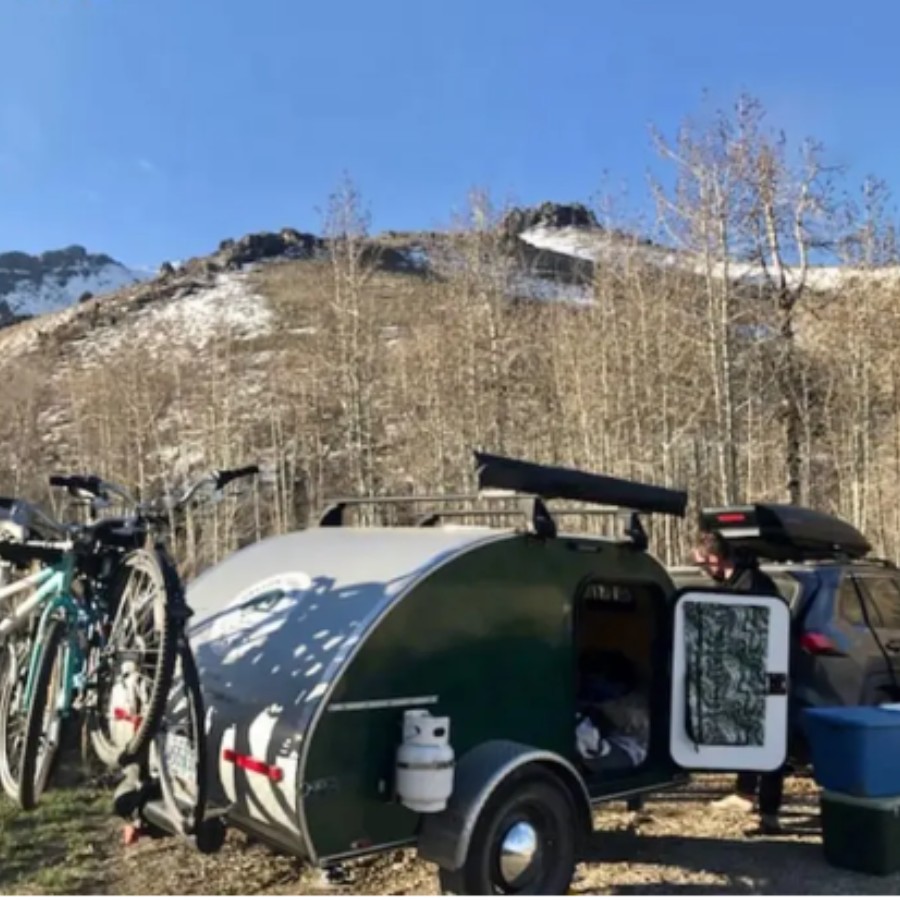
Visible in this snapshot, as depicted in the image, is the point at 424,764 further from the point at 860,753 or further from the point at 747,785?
the point at 747,785

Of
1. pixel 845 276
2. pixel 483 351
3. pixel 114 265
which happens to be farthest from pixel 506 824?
pixel 114 265

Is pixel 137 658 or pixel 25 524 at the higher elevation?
pixel 25 524

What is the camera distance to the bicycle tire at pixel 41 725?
4.65 meters

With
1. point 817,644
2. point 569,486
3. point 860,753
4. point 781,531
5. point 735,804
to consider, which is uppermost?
point 569,486

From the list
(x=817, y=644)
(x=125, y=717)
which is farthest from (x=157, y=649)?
(x=817, y=644)

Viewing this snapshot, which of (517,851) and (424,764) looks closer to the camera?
(424,764)

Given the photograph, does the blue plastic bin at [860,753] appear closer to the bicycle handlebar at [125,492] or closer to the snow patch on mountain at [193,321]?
the bicycle handlebar at [125,492]

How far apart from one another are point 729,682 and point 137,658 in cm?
338

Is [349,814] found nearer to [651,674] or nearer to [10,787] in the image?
[10,787]

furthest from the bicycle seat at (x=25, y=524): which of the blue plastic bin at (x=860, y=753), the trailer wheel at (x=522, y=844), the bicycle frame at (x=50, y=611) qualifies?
the blue plastic bin at (x=860, y=753)

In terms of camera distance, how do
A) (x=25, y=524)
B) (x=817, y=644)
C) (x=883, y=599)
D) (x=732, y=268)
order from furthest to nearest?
(x=732, y=268)
(x=883, y=599)
(x=817, y=644)
(x=25, y=524)

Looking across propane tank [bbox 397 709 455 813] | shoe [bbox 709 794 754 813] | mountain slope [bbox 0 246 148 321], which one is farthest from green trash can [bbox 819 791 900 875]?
mountain slope [bbox 0 246 148 321]

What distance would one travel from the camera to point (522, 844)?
5031 millimetres

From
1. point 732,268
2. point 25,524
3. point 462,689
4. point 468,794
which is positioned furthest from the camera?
point 732,268
